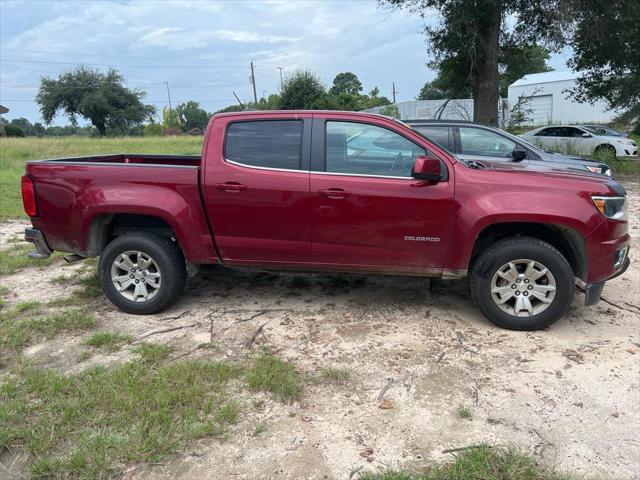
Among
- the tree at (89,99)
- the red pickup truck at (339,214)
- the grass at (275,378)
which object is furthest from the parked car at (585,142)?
the tree at (89,99)

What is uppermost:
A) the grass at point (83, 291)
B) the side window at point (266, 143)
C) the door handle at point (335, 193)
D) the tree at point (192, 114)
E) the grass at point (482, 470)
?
the tree at point (192, 114)

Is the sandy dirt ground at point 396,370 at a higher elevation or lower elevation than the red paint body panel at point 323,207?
lower

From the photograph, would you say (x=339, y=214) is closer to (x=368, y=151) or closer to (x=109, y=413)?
(x=368, y=151)

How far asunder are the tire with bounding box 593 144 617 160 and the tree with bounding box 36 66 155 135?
62.3m

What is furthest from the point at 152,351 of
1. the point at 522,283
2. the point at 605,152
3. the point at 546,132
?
the point at 546,132

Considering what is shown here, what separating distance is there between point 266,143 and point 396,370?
7.20 feet

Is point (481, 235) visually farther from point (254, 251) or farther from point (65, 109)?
point (65, 109)

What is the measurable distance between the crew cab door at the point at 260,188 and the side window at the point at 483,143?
451cm

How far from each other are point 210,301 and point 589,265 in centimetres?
339

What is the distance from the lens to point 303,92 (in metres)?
36.6

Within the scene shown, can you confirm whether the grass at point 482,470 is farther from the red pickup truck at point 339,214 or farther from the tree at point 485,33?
the tree at point 485,33

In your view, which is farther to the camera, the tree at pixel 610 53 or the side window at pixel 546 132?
the side window at pixel 546 132

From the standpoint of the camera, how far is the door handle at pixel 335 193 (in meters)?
4.17

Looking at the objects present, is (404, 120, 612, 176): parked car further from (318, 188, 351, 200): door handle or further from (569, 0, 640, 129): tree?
(569, 0, 640, 129): tree
